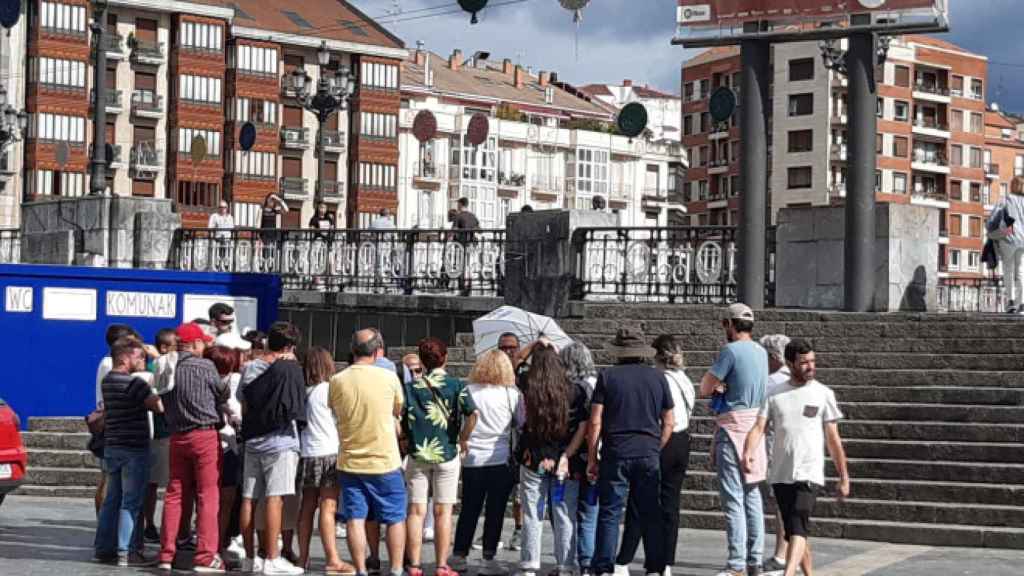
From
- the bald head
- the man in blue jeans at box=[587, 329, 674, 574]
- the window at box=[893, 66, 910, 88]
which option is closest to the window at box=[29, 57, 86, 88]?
the window at box=[893, 66, 910, 88]

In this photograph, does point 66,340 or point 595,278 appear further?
point 595,278

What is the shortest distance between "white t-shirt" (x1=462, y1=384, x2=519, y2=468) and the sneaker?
190cm

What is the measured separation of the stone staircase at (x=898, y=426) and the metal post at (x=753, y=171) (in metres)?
0.64

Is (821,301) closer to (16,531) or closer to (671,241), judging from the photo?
(671,241)

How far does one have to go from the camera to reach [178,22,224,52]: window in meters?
99.0

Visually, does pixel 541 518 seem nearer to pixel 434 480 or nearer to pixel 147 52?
pixel 434 480

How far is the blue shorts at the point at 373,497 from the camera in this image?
13.1m

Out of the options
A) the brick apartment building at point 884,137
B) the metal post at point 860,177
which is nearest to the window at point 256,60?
the brick apartment building at point 884,137

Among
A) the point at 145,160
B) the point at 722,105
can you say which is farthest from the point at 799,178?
the point at 722,105

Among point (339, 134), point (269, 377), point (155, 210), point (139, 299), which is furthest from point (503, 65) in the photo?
point (269, 377)

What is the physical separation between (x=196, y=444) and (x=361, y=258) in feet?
49.3

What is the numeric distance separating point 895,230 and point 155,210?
13.5m

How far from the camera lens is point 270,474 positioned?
1375 cm

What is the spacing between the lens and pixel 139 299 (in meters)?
23.5
